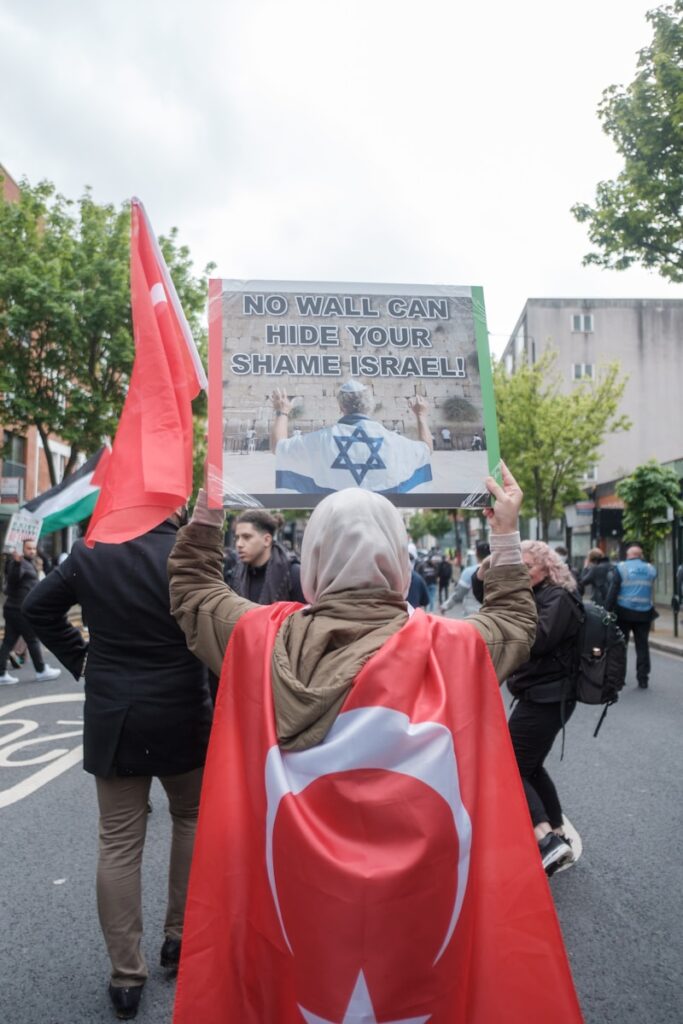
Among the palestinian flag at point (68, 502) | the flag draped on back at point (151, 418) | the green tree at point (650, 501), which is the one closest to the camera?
the flag draped on back at point (151, 418)

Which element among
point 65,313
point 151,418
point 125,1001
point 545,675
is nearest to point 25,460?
point 65,313

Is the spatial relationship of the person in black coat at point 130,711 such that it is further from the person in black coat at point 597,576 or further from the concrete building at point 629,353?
the concrete building at point 629,353

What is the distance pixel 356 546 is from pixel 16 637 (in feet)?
34.3

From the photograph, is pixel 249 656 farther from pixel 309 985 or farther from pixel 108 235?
pixel 108 235

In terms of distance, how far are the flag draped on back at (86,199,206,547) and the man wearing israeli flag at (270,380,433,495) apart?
322 millimetres

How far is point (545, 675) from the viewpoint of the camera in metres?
4.33

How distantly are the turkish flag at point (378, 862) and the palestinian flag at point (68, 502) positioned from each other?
991 cm

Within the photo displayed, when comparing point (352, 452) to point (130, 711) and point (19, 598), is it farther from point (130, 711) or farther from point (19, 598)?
point (19, 598)

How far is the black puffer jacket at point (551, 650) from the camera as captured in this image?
4223 millimetres

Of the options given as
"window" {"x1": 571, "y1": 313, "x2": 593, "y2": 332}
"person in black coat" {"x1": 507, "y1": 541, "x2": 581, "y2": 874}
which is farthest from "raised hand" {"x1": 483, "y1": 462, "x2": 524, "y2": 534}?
"window" {"x1": 571, "y1": 313, "x2": 593, "y2": 332}

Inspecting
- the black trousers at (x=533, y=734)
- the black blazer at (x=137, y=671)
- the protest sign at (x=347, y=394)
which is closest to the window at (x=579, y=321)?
the black trousers at (x=533, y=734)

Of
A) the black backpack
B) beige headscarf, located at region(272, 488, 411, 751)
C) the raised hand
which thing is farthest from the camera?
the black backpack

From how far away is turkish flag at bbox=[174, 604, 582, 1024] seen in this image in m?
1.74

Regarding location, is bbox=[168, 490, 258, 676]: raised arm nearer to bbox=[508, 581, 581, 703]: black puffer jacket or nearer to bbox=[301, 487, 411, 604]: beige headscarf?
bbox=[301, 487, 411, 604]: beige headscarf
